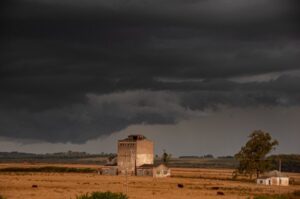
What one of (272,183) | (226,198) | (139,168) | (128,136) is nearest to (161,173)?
(139,168)

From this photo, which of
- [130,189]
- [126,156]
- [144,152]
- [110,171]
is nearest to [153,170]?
[144,152]

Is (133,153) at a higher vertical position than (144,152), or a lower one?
lower

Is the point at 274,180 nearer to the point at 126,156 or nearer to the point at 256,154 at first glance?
the point at 256,154

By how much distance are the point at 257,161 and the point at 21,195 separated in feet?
194

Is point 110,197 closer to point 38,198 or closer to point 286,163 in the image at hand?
point 38,198

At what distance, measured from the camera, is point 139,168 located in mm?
114188

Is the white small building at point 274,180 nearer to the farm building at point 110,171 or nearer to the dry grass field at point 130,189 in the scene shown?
the dry grass field at point 130,189

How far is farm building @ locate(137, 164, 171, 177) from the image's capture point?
11059 cm

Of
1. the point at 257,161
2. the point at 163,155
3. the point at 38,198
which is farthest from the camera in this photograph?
the point at 163,155

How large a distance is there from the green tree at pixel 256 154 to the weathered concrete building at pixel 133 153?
22274 mm

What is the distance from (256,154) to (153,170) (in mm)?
21179

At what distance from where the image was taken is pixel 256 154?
10275 centimetres

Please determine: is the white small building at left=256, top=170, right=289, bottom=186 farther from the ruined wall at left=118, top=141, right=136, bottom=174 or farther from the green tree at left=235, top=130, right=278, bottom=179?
the ruined wall at left=118, top=141, right=136, bottom=174

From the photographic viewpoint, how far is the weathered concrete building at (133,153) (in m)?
115
